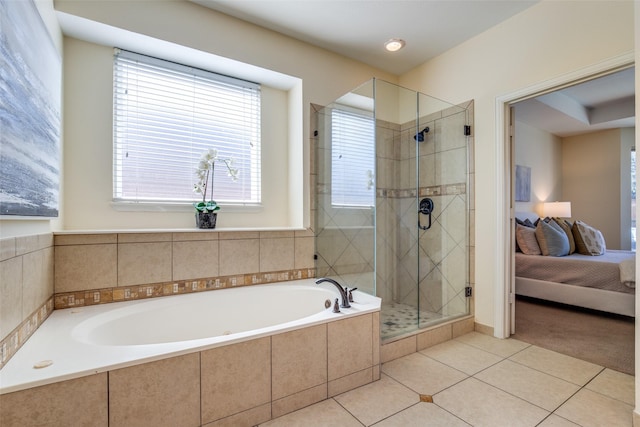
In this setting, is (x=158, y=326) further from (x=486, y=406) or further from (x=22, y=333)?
(x=486, y=406)

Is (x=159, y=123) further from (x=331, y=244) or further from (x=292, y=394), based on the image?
(x=292, y=394)

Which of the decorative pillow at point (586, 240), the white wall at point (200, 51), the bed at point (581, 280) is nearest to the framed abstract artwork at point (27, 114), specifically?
the white wall at point (200, 51)

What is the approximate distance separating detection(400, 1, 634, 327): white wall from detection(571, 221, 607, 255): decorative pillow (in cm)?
212

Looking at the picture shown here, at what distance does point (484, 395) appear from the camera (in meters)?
1.75

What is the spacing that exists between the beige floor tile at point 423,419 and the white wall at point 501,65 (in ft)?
4.34

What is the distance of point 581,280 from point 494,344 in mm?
1600

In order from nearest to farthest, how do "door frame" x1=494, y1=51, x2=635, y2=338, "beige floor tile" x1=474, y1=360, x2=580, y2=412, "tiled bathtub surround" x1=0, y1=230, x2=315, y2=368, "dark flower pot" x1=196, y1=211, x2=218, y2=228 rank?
"tiled bathtub surround" x1=0, y1=230, x2=315, y2=368 → "beige floor tile" x1=474, y1=360, x2=580, y2=412 → "dark flower pot" x1=196, y1=211, x2=218, y2=228 → "door frame" x1=494, y1=51, x2=635, y2=338

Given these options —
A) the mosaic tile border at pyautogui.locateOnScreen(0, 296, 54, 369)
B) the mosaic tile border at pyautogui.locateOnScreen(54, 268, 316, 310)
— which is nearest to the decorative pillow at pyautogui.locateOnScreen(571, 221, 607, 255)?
the mosaic tile border at pyautogui.locateOnScreen(54, 268, 316, 310)

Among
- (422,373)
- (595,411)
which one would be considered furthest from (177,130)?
(595,411)

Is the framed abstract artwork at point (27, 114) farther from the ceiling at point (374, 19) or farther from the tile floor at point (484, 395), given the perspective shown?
the tile floor at point (484, 395)

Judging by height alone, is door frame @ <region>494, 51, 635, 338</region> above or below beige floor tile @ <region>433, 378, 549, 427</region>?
above

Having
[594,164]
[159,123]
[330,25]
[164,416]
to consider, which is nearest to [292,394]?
[164,416]

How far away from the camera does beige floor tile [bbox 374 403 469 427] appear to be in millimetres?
1506

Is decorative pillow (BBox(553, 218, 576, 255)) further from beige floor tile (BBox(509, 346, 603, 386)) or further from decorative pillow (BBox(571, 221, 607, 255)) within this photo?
beige floor tile (BBox(509, 346, 603, 386))
